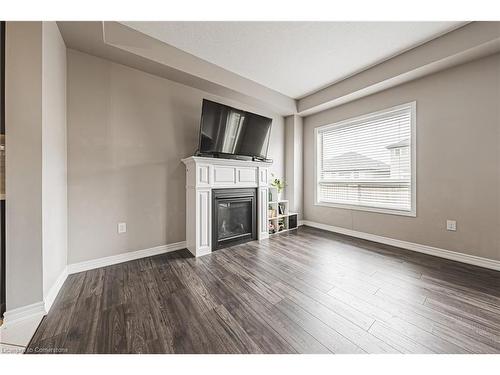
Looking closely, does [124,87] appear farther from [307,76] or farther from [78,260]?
Result: [307,76]

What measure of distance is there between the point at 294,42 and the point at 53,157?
108 inches

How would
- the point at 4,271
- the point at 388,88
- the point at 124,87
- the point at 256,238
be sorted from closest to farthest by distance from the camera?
1. the point at 4,271
2. the point at 124,87
3. the point at 388,88
4. the point at 256,238

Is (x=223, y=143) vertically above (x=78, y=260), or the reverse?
(x=223, y=143)

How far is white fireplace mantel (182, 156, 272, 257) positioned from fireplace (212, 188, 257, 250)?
84 mm

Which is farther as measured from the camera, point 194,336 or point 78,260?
point 78,260

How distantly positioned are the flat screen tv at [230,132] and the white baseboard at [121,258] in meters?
1.39

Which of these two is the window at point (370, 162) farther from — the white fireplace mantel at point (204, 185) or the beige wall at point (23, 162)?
the beige wall at point (23, 162)

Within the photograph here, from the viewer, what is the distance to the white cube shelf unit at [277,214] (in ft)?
12.0

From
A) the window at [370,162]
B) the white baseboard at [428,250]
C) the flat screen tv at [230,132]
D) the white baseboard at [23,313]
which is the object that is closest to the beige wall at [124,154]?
the flat screen tv at [230,132]

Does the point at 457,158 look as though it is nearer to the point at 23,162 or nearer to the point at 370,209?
the point at 370,209

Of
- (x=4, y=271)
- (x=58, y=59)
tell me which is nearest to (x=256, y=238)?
(x=4, y=271)

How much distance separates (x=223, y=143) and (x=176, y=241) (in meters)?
1.58

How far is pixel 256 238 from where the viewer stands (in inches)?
128
